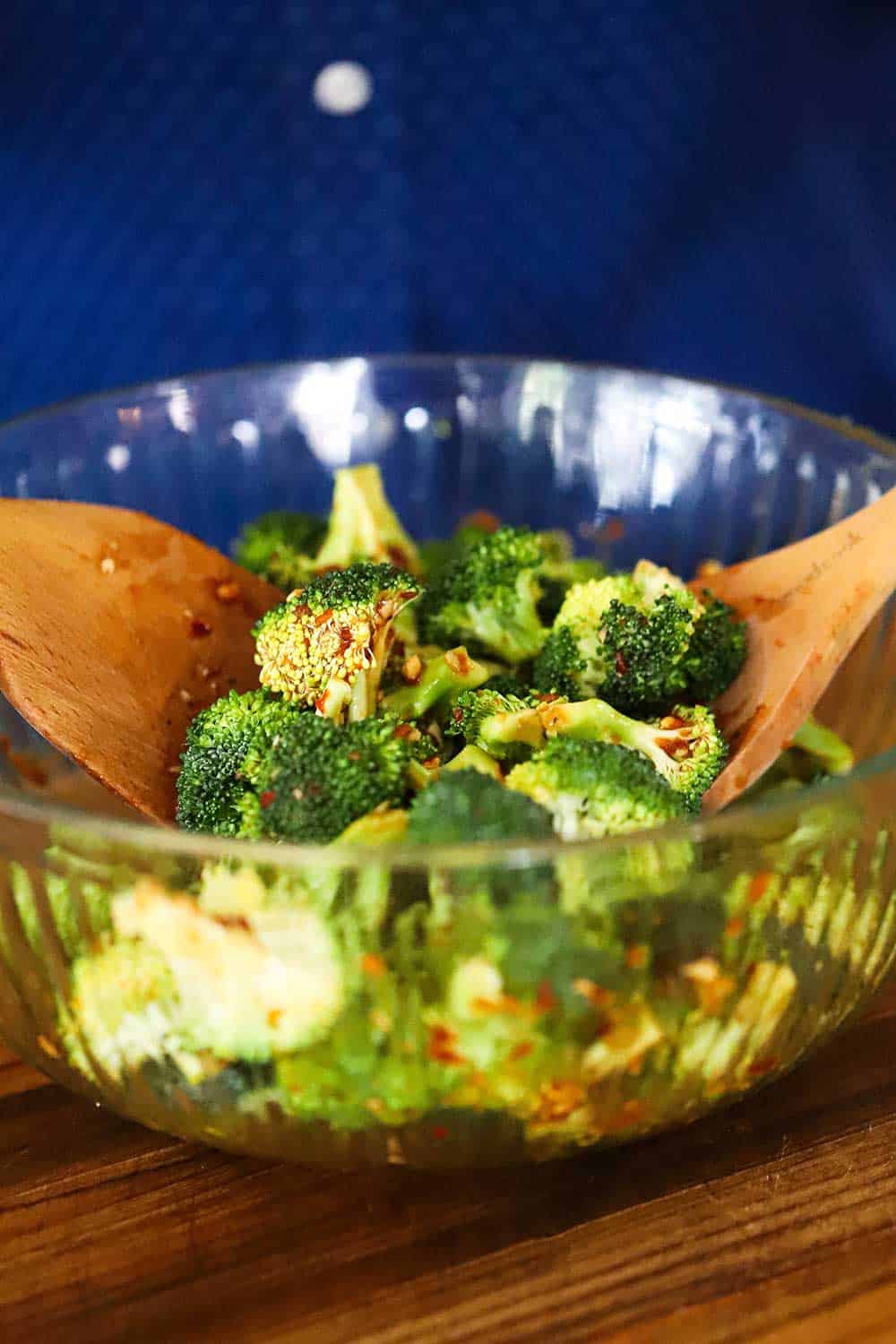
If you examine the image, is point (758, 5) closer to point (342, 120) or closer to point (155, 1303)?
point (342, 120)

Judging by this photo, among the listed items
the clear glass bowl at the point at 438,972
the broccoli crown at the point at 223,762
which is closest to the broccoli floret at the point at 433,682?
the broccoli crown at the point at 223,762

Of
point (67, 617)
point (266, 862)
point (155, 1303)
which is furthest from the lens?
point (67, 617)

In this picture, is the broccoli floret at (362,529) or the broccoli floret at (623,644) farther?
the broccoli floret at (362,529)

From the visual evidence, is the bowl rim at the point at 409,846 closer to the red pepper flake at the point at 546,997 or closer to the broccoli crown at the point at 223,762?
the red pepper flake at the point at 546,997

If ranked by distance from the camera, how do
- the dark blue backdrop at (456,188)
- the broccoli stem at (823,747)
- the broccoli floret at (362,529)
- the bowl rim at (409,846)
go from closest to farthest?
the bowl rim at (409,846) < the broccoli stem at (823,747) < the broccoli floret at (362,529) < the dark blue backdrop at (456,188)

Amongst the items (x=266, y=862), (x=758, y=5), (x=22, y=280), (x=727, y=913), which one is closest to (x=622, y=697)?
(x=727, y=913)

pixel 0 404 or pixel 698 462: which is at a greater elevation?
pixel 0 404

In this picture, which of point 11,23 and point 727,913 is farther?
point 11,23

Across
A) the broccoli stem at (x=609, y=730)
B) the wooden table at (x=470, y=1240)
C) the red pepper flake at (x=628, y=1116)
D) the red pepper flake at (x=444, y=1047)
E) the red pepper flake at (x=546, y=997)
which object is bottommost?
the wooden table at (x=470, y=1240)

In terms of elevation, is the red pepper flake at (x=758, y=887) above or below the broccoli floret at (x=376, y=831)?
below
